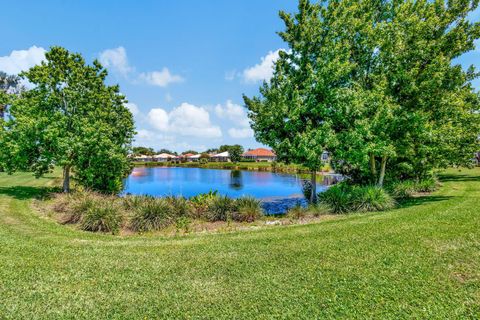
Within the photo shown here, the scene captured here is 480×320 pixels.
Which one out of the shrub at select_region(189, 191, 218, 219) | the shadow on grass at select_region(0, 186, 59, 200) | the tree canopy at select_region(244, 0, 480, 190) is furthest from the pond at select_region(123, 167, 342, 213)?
the shadow on grass at select_region(0, 186, 59, 200)

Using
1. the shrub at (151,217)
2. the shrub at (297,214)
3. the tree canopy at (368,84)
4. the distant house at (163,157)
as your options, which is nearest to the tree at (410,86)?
the tree canopy at (368,84)

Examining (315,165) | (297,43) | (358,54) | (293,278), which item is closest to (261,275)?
(293,278)

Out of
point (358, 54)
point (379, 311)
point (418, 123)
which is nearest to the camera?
point (379, 311)

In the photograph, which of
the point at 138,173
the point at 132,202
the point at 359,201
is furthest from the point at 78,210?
the point at 138,173

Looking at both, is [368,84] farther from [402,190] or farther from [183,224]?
[183,224]

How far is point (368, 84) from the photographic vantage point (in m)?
14.8

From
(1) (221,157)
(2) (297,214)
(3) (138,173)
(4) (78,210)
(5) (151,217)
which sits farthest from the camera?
(1) (221,157)

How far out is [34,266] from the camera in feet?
19.1

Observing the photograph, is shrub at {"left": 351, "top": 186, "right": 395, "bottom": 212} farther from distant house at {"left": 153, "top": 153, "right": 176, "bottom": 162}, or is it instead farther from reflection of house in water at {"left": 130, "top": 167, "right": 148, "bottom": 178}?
distant house at {"left": 153, "top": 153, "right": 176, "bottom": 162}

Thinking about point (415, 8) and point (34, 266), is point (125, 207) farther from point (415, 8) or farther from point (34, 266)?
point (415, 8)

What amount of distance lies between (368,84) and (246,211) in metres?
9.33

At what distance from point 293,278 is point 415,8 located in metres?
15.1

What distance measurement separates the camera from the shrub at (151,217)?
428 inches

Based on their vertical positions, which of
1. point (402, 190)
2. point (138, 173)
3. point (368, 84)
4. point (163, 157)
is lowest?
point (138, 173)
